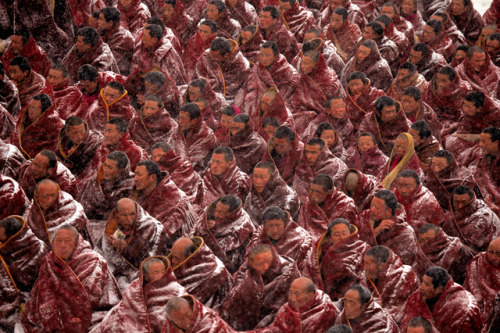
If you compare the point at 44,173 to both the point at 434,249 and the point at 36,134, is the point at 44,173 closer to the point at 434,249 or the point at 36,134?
the point at 36,134

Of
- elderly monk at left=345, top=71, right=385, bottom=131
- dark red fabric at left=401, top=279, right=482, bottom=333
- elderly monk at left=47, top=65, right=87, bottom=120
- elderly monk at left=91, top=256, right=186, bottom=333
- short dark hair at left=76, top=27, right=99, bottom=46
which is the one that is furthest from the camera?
short dark hair at left=76, top=27, right=99, bottom=46

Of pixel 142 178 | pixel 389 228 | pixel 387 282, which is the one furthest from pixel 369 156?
pixel 142 178

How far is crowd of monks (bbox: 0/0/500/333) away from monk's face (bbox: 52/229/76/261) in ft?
0.06

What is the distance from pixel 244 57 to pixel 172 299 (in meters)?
5.81

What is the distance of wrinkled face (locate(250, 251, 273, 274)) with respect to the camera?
8.20 metres

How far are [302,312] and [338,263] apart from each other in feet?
3.49

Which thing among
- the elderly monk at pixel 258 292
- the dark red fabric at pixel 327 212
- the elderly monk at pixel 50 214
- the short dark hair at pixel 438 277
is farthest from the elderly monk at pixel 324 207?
the elderly monk at pixel 50 214

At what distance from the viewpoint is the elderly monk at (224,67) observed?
40.1 ft

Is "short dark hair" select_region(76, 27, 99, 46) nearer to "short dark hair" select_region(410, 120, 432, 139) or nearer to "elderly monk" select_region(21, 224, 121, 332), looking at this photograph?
"short dark hair" select_region(410, 120, 432, 139)

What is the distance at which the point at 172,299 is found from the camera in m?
7.37

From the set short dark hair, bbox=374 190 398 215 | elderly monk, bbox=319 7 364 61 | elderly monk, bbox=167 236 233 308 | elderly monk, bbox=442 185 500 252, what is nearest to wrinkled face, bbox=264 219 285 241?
elderly monk, bbox=167 236 233 308

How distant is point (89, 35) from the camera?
1203 centimetres

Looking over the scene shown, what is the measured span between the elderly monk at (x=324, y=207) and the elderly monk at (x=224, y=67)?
3151 millimetres

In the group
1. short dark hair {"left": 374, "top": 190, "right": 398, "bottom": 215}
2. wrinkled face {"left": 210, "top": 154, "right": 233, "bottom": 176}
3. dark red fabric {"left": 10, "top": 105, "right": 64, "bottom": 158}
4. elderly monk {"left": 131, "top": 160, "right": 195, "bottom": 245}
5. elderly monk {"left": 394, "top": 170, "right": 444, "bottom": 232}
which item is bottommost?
dark red fabric {"left": 10, "top": 105, "right": 64, "bottom": 158}
